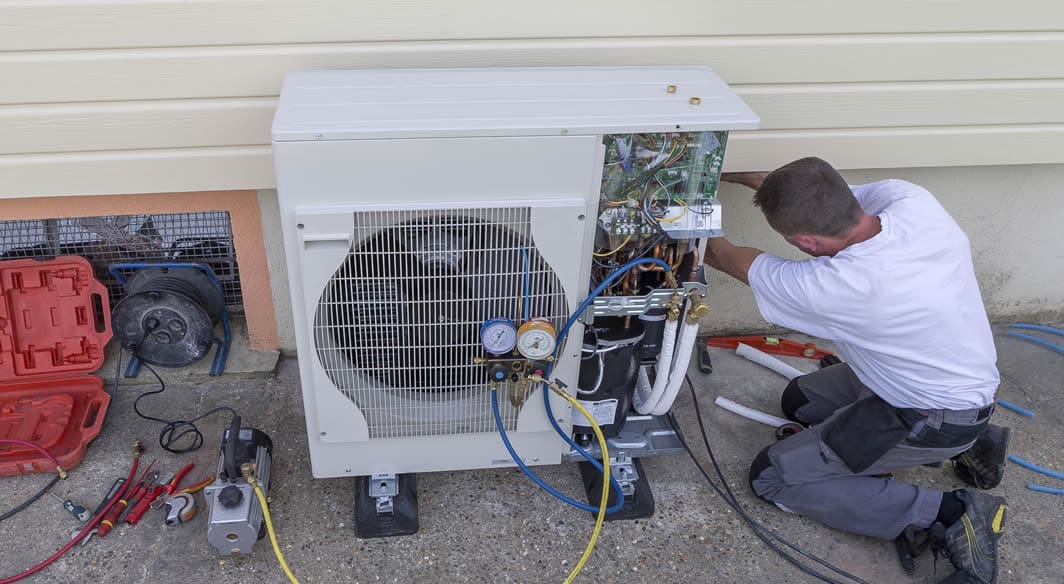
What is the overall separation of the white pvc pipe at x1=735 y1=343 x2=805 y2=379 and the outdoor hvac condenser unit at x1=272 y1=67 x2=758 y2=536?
110 cm

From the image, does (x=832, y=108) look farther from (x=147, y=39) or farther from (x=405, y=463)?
(x=147, y=39)

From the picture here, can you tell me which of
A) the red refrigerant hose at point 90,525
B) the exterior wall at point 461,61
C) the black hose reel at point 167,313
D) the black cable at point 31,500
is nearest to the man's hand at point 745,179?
Result: the exterior wall at point 461,61

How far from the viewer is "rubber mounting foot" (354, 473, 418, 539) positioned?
2135 millimetres

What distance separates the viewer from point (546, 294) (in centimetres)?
184

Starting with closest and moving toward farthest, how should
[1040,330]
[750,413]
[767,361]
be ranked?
[750,413] < [767,361] < [1040,330]

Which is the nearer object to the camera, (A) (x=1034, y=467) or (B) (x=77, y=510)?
(B) (x=77, y=510)

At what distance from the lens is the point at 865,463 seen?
2.15 metres

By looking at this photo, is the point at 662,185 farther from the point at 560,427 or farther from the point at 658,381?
the point at 560,427

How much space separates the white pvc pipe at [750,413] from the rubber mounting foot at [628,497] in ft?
1.69

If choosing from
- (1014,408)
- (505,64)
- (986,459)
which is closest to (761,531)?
(986,459)

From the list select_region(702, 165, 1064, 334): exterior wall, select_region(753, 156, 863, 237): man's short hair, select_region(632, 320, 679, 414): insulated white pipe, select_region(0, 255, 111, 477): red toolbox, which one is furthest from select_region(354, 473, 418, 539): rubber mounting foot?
select_region(702, 165, 1064, 334): exterior wall

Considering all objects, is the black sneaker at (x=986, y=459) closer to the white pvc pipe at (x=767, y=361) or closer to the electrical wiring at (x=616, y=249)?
the white pvc pipe at (x=767, y=361)

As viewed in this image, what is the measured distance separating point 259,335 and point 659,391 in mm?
1504

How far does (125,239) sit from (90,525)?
989mm
